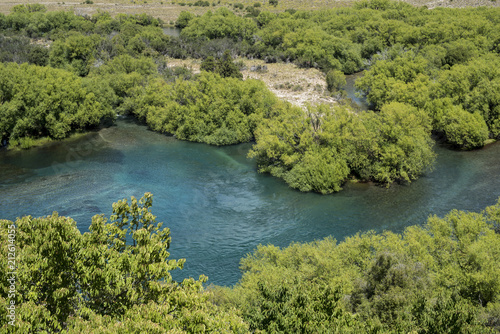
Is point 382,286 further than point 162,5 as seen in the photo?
No

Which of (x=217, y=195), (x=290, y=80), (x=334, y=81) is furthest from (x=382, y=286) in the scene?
(x=290, y=80)

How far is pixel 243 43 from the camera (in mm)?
109438

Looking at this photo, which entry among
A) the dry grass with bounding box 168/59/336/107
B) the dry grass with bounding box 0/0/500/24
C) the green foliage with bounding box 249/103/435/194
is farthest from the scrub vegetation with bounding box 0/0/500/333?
the dry grass with bounding box 0/0/500/24

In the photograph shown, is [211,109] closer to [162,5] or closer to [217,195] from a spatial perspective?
[217,195]

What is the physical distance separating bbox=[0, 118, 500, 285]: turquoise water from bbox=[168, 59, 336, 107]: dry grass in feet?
64.4

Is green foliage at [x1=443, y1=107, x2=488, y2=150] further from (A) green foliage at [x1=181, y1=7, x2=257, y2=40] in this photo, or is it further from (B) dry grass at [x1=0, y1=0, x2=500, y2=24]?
(B) dry grass at [x1=0, y1=0, x2=500, y2=24]

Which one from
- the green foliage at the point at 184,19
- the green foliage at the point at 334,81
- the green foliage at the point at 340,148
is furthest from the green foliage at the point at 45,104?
the green foliage at the point at 184,19

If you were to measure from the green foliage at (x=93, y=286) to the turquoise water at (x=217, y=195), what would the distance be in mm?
17342

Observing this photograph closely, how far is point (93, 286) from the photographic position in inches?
741

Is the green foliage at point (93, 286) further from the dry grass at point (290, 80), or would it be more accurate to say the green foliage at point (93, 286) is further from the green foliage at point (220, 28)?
the green foliage at point (220, 28)

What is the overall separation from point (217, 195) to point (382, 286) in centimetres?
2797

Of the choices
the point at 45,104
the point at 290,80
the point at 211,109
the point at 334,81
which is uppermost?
the point at 334,81

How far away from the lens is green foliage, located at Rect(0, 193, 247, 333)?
55.8 ft

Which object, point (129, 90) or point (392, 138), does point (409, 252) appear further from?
point (129, 90)
